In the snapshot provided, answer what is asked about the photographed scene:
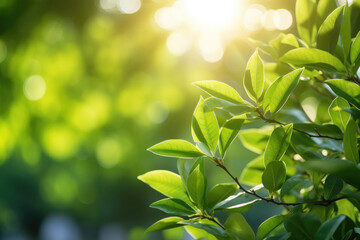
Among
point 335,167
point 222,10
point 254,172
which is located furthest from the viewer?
point 222,10

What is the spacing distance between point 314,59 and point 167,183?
222 mm

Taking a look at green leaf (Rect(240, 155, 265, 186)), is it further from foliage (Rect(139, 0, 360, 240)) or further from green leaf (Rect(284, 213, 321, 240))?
green leaf (Rect(284, 213, 321, 240))

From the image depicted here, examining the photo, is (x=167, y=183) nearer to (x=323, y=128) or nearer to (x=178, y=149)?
(x=178, y=149)

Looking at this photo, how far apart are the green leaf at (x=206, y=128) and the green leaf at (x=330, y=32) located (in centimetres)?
15

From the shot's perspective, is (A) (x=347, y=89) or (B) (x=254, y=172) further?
(B) (x=254, y=172)

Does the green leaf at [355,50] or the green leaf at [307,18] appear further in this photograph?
the green leaf at [307,18]

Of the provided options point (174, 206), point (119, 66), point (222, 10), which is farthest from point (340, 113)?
point (119, 66)

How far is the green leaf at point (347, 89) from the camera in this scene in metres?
0.40

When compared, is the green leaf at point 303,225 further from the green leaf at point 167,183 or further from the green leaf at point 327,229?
the green leaf at point 167,183

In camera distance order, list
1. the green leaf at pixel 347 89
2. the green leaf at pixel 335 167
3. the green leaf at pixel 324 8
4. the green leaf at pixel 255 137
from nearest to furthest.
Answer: the green leaf at pixel 335 167 < the green leaf at pixel 347 89 < the green leaf at pixel 324 8 < the green leaf at pixel 255 137

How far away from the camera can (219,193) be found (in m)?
0.44

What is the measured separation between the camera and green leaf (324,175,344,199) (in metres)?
0.43

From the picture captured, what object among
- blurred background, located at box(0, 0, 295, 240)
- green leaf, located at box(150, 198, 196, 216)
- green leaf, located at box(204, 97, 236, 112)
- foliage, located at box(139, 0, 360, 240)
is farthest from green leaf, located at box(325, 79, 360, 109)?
blurred background, located at box(0, 0, 295, 240)

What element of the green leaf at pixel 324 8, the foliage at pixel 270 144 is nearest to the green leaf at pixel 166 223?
the foliage at pixel 270 144
